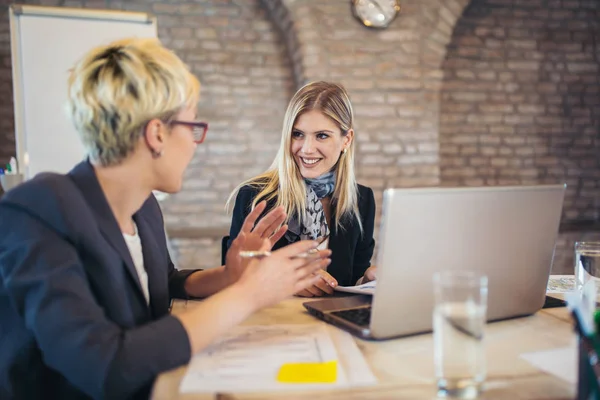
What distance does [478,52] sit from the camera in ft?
13.5

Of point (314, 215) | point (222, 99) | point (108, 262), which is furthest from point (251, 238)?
point (222, 99)

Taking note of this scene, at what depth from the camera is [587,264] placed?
1.35 meters

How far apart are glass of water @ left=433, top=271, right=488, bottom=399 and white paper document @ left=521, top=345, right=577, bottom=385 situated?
0.15 m

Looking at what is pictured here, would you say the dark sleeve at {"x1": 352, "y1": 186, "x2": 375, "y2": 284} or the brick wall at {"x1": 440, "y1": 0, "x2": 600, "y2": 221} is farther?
the brick wall at {"x1": 440, "y1": 0, "x2": 600, "y2": 221}

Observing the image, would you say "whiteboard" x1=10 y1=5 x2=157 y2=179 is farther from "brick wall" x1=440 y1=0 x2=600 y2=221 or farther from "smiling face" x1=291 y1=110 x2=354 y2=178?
"brick wall" x1=440 y1=0 x2=600 y2=221

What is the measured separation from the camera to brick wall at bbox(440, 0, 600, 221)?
4125mm

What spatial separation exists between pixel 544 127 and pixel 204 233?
8.79 ft

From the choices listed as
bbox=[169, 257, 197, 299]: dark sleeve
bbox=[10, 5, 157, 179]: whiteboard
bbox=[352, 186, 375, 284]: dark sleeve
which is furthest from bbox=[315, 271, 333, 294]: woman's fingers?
bbox=[10, 5, 157, 179]: whiteboard

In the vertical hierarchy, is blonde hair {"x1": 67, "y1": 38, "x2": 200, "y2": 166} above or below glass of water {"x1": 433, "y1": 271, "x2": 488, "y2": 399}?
above

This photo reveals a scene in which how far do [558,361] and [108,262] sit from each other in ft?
2.62

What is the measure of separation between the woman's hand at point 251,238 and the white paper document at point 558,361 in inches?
24.0

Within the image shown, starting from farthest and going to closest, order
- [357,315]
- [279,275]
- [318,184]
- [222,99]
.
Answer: [222,99]
[318,184]
[357,315]
[279,275]

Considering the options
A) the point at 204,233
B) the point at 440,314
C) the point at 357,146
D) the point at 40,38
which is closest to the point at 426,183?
the point at 357,146

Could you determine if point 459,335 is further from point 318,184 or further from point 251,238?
point 318,184
